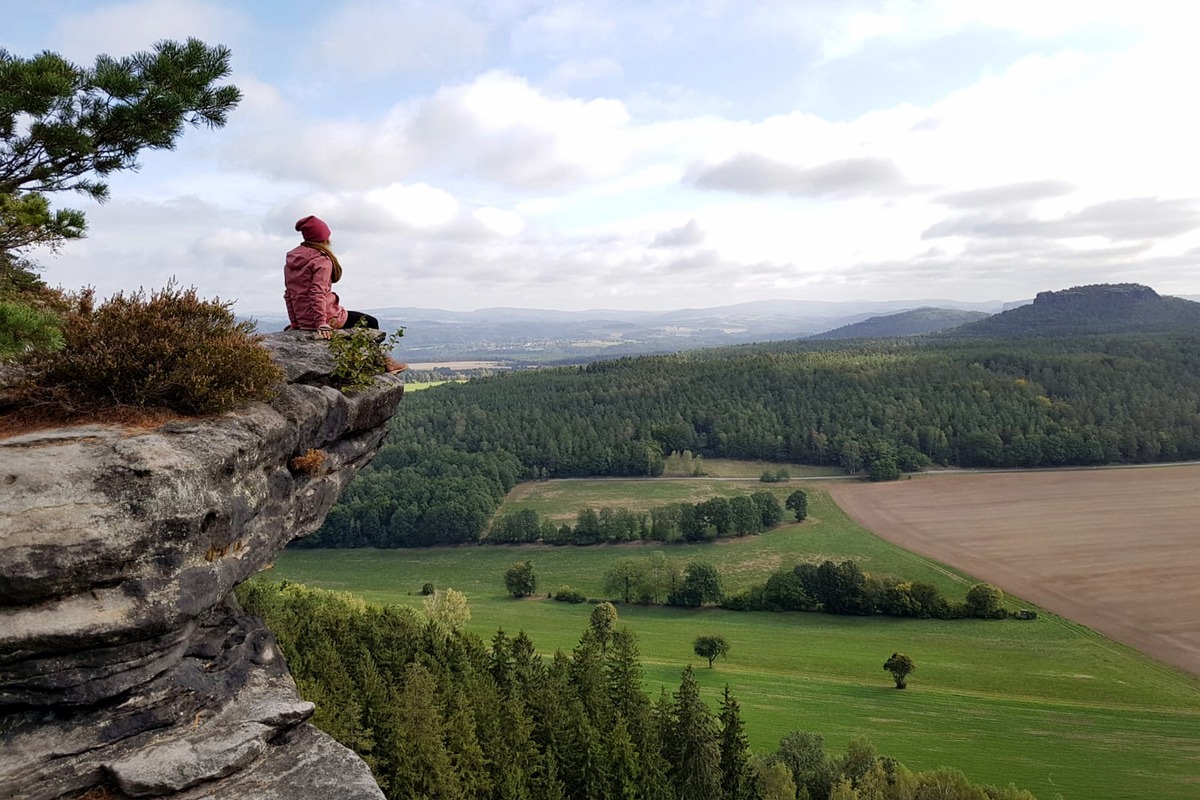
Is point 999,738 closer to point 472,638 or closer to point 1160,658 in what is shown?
point 1160,658

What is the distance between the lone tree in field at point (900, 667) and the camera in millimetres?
45750

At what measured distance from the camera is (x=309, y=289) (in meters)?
14.9

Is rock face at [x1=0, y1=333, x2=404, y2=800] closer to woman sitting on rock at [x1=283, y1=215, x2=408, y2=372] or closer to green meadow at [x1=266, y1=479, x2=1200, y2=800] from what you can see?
woman sitting on rock at [x1=283, y1=215, x2=408, y2=372]

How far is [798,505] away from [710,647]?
45.0 m

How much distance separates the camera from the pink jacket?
14.4m

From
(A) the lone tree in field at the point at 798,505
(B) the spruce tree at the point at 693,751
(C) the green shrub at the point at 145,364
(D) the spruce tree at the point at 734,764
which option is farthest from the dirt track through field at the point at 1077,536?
(C) the green shrub at the point at 145,364

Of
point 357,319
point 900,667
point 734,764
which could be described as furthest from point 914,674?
point 357,319

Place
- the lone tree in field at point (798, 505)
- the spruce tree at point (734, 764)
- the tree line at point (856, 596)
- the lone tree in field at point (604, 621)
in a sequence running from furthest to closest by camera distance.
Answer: the lone tree in field at point (798, 505) → the tree line at point (856, 596) → the lone tree in field at point (604, 621) → the spruce tree at point (734, 764)

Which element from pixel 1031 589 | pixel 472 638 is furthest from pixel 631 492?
pixel 472 638

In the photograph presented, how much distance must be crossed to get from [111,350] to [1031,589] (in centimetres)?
7177

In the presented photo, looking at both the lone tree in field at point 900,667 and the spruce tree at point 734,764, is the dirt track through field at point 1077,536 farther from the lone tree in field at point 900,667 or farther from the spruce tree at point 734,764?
the spruce tree at point 734,764

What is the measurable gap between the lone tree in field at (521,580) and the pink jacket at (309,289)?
5792cm

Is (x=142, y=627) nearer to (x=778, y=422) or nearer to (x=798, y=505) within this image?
(x=798, y=505)

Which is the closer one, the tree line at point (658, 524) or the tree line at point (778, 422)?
the tree line at point (658, 524)
